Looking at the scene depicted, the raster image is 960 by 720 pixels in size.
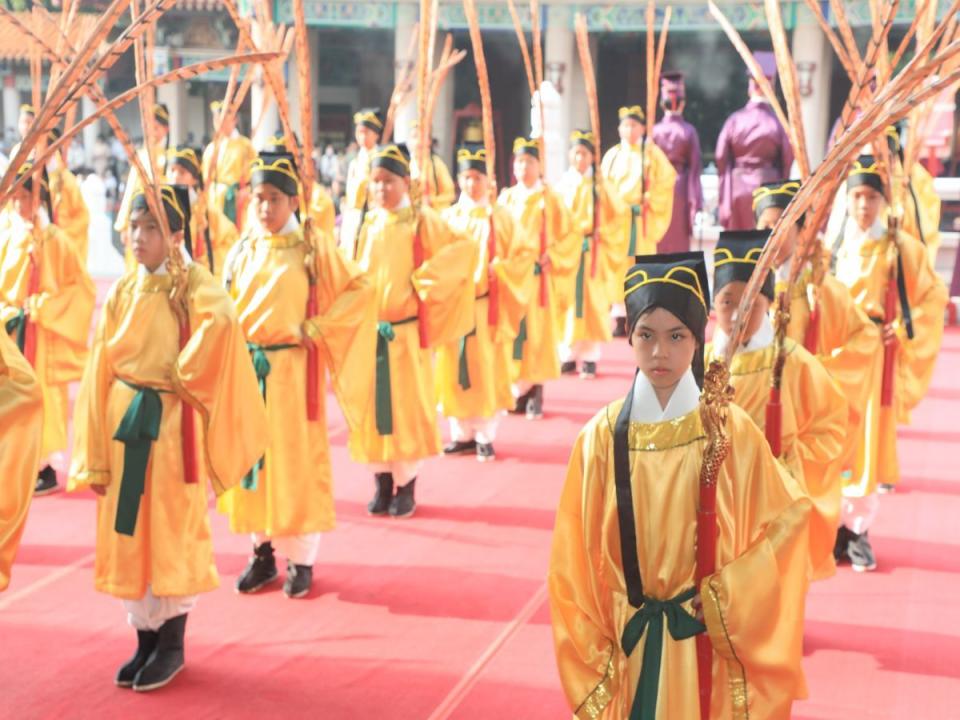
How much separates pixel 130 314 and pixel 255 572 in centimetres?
127

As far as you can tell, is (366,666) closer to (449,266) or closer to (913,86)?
(449,266)

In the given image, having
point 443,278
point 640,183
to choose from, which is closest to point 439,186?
point 640,183

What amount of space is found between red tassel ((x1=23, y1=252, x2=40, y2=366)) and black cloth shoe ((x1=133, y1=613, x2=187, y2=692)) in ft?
7.50

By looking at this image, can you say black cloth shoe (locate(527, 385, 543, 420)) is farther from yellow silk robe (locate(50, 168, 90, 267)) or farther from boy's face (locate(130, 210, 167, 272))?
boy's face (locate(130, 210, 167, 272))

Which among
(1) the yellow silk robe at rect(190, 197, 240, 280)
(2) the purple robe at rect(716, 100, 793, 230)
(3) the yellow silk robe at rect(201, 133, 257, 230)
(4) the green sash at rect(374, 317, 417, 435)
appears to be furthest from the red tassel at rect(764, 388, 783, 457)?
(2) the purple robe at rect(716, 100, 793, 230)

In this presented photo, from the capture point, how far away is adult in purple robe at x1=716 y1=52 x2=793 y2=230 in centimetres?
1041

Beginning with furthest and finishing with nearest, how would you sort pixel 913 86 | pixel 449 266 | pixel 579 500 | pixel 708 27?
pixel 708 27 → pixel 449 266 → pixel 579 500 → pixel 913 86

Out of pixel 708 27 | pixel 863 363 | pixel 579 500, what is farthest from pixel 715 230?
pixel 579 500

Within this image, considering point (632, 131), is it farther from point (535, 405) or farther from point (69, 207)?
point (69, 207)

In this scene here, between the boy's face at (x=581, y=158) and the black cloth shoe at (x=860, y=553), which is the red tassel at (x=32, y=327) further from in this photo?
the boy's face at (x=581, y=158)

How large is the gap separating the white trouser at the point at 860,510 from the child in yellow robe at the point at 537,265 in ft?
8.31

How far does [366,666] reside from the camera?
3.85 metres

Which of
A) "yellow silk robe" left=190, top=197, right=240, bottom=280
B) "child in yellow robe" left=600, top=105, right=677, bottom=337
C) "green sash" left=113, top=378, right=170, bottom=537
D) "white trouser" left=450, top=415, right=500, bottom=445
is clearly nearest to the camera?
"green sash" left=113, top=378, right=170, bottom=537

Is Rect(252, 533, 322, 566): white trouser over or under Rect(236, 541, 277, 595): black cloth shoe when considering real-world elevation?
over
